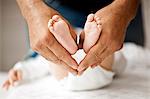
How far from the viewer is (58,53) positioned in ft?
2.13

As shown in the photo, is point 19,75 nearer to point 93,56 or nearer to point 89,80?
point 89,80

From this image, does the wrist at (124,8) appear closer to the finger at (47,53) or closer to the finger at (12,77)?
the finger at (47,53)

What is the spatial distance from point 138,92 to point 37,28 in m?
0.31

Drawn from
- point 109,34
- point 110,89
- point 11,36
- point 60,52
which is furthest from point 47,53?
point 11,36

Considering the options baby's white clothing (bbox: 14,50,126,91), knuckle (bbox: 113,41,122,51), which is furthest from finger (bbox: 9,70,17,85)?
knuckle (bbox: 113,41,122,51)

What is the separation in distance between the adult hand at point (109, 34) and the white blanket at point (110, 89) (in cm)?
13

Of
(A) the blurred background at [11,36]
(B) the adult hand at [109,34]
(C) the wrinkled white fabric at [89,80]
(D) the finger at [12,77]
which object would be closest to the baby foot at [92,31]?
(B) the adult hand at [109,34]

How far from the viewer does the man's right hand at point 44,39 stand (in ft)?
2.11

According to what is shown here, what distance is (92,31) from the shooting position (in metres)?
0.64

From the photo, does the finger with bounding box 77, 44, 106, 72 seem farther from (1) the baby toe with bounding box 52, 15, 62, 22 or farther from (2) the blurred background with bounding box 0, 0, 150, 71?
(2) the blurred background with bounding box 0, 0, 150, 71

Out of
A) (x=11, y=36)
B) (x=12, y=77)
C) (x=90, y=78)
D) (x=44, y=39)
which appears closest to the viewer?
(x=44, y=39)

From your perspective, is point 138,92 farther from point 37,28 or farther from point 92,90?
point 37,28

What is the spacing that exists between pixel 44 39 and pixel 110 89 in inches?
10.5

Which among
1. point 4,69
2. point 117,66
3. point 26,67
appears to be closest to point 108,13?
point 117,66
